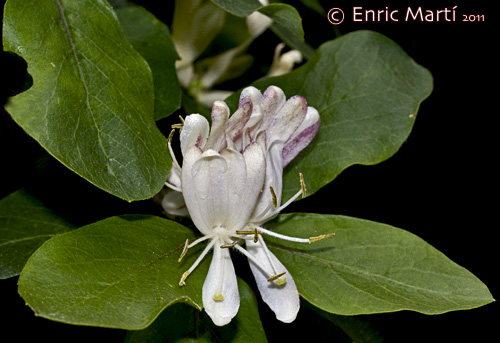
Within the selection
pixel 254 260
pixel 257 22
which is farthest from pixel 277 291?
pixel 257 22

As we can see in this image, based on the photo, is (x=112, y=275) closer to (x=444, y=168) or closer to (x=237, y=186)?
(x=237, y=186)

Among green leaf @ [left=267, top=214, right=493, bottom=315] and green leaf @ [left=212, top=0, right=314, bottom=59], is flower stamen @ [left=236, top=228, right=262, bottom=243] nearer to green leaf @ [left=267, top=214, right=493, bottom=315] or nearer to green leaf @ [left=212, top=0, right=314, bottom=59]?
green leaf @ [left=267, top=214, right=493, bottom=315]

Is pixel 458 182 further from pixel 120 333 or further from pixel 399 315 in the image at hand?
pixel 120 333

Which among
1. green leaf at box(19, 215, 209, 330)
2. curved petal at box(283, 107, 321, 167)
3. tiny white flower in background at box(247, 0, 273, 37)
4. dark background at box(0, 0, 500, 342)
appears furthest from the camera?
dark background at box(0, 0, 500, 342)

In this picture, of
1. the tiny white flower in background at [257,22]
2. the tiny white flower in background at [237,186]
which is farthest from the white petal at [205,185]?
the tiny white flower in background at [257,22]

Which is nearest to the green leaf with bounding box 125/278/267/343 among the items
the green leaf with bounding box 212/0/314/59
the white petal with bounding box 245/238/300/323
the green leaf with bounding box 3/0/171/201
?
the white petal with bounding box 245/238/300/323

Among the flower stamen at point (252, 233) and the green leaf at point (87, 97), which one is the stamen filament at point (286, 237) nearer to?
the flower stamen at point (252, 233)
